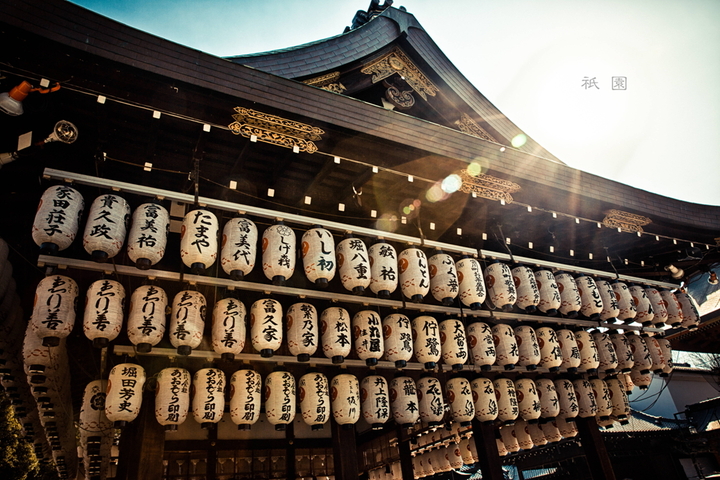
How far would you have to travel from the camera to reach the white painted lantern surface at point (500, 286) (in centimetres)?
739

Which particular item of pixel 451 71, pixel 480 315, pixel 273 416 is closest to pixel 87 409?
pixel 273 416

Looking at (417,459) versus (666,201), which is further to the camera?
(417,459)

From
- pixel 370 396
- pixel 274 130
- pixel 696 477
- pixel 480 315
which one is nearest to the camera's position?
pixel 274 130

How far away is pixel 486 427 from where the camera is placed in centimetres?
775

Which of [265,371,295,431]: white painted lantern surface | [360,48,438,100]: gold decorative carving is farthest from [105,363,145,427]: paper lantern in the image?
[360,48,438,100]: gold decorative carving

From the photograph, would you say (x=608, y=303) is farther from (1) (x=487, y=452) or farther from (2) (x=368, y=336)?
(2) (x=368, y=336)

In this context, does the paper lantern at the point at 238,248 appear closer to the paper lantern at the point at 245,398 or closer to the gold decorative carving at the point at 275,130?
the gold decorative carving at the point at 275,130

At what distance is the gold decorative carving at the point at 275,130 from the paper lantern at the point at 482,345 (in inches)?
161

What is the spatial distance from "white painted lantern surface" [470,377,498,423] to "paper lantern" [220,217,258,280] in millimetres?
4425

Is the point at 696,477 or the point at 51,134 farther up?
the point at 51,134

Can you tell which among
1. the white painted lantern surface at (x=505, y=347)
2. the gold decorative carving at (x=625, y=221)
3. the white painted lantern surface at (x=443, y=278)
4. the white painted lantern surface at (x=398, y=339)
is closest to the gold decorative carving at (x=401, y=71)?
the white painted lantern surface at (x=443, y=278)

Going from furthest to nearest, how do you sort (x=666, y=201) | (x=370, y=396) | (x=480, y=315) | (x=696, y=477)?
(x=696, y=477) → (x=666, y=201) → (x=480, y=315) → (x=370, y=396)

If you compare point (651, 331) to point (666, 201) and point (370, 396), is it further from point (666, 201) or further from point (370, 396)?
point (370, 396)

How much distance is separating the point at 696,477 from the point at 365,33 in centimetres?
2150
